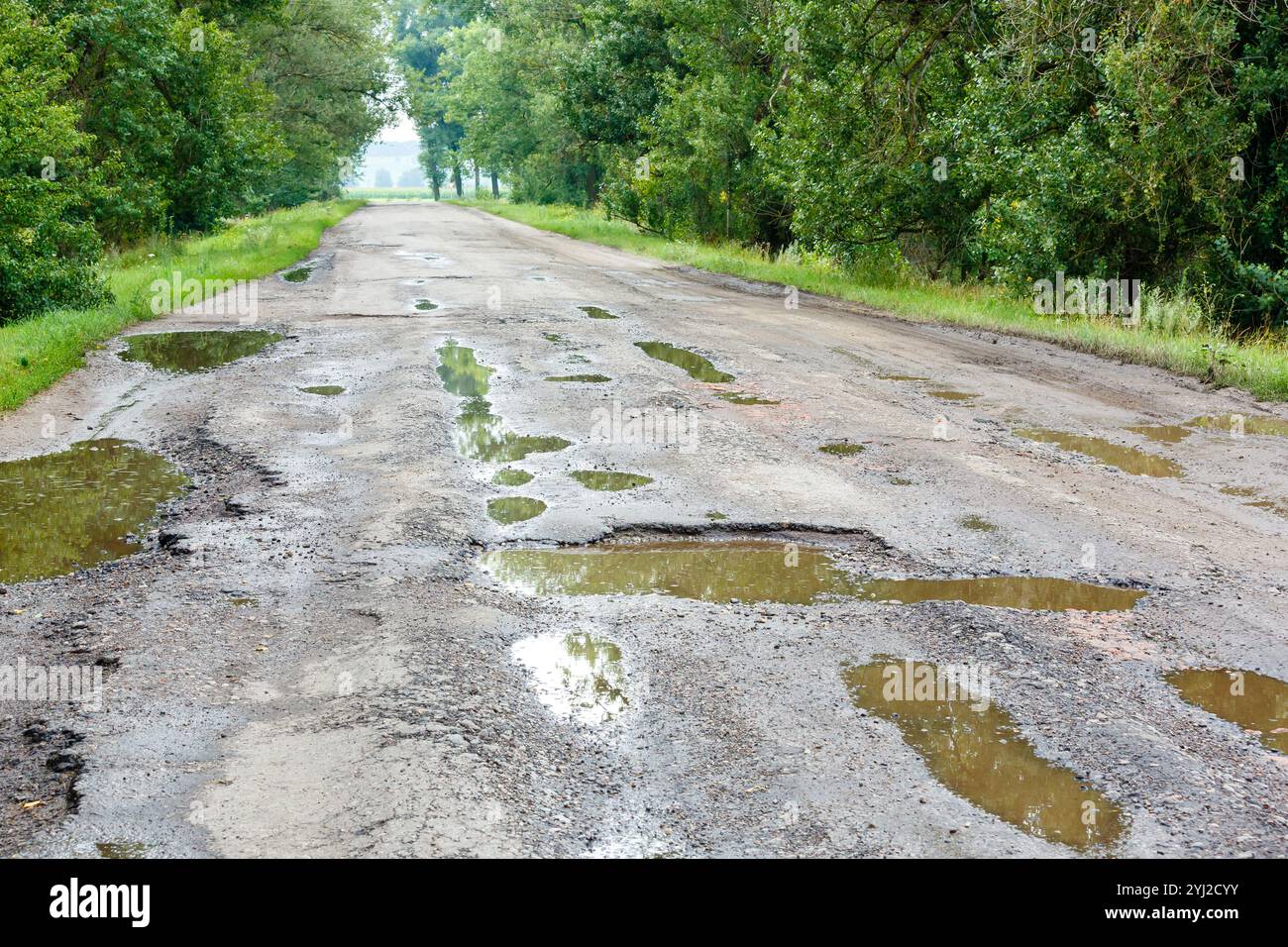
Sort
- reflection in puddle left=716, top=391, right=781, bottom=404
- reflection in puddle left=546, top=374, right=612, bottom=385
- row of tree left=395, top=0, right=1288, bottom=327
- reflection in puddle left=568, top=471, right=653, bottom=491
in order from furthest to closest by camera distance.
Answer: row of tree left=395, top=0, right=1288, bottom=327, reflection in puddle left=546, top=374, right=612, bottom=385, reflection in puddle left=716, top=391, right=781, bottom=404, reflection in puddle left=568, top=471, right=653, bottom=491

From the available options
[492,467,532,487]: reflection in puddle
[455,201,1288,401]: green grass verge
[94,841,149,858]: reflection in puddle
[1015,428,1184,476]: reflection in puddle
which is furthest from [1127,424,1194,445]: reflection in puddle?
[94,841,149,858]: reflection in puddle

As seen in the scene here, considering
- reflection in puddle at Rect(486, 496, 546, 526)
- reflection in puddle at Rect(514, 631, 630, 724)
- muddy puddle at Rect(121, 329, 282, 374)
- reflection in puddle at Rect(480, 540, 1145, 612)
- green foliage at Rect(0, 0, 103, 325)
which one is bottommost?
reflection in puddle at Rect(514, 631, 630, 724)

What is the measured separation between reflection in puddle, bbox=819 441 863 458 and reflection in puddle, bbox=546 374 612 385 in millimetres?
2791

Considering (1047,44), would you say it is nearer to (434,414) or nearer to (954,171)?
(954,171)

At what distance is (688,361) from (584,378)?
157 centimetres

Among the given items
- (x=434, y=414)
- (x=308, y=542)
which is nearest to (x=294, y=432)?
(x=434, y=414)

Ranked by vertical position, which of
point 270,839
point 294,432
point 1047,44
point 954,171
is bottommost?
point 270,839

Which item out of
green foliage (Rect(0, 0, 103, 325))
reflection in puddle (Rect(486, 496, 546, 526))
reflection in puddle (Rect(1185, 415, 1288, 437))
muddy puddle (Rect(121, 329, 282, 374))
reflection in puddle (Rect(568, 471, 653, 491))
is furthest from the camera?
green foliage (Rect(0, 0, 103, 325))

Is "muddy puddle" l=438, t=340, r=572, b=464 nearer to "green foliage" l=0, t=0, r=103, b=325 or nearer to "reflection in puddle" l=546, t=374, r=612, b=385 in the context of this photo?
"reflection in puddle" l=546, t=374, r=612, b=385

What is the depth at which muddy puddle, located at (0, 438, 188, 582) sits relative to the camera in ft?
19.5

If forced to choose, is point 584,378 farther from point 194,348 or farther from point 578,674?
point 578,674

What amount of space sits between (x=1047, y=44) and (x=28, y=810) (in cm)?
1471

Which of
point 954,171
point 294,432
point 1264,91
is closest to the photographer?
point 294,432

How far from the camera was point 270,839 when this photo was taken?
129 inches
